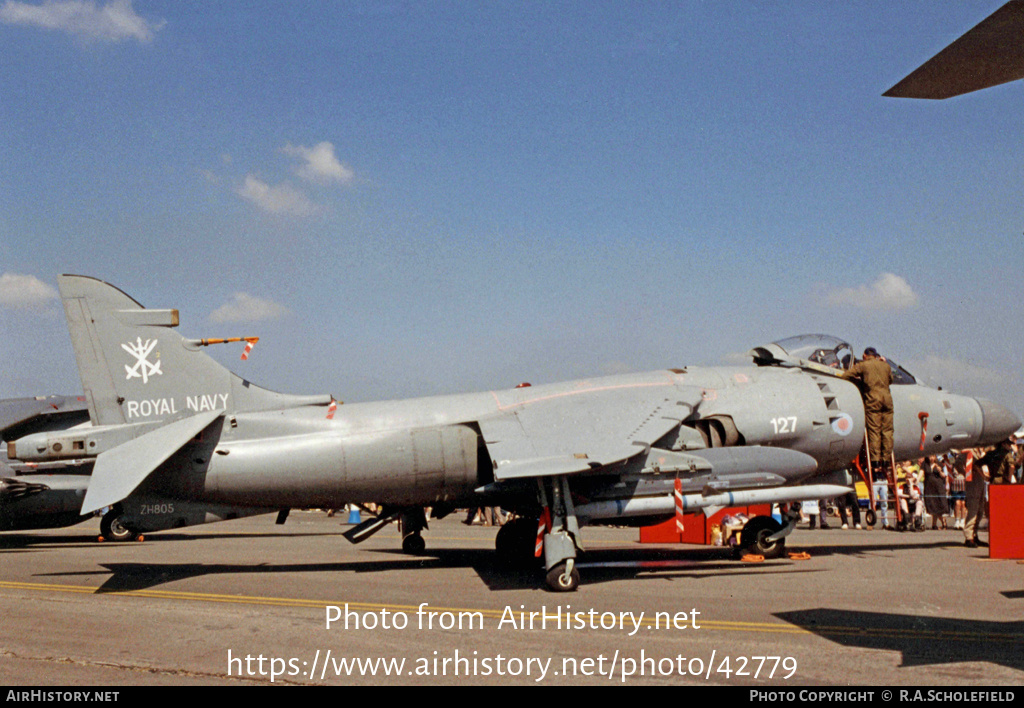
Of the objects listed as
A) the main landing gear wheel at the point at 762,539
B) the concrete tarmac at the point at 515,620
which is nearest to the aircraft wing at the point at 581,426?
the concrete tarmac at the point at 515,620

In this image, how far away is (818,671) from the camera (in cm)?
Result: 635

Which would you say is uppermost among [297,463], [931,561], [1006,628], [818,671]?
[297,463]

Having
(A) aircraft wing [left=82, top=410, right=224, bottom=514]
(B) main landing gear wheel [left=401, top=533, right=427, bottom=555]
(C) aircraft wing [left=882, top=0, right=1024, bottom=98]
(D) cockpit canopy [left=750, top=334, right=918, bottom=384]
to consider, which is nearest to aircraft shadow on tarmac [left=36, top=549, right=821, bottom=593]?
(B) main landing gear wheel [left=401, top=533, right=427, bottom=555]

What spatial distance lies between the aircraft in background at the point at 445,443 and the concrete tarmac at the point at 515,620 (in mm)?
1083

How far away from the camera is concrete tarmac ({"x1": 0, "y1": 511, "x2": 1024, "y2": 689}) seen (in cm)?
652

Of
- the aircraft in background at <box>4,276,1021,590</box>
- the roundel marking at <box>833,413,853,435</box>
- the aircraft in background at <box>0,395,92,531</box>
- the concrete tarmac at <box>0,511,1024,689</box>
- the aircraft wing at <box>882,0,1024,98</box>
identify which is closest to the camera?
the aircraft wing at <box>882,0,1024,98</box>

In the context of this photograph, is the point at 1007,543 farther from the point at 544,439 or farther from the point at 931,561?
the point at 544,439

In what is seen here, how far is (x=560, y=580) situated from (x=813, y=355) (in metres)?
6.90

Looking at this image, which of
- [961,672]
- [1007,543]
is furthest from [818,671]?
[1007,543]

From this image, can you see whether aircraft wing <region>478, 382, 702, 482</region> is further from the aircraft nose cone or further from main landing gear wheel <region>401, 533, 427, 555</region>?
the aircraft nose cone

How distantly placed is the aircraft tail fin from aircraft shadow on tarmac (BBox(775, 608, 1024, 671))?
778cm

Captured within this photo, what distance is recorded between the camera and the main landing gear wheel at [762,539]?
13945 mm
